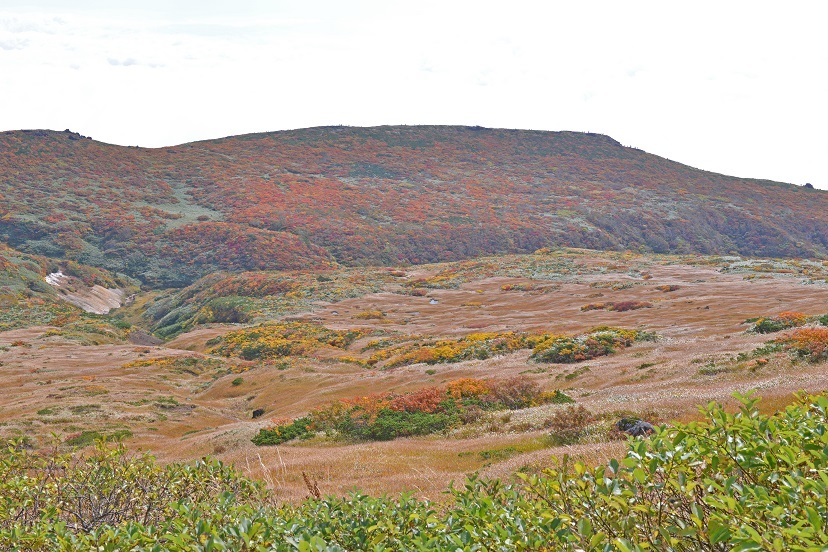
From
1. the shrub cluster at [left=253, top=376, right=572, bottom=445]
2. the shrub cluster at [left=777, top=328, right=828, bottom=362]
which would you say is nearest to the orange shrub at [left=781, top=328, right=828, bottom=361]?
the shrub cluster at [left=777, top=328, right=828, bottom=362]

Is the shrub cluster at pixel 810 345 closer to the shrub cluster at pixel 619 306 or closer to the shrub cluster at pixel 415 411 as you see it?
the shrub cluster at pixel 415 411

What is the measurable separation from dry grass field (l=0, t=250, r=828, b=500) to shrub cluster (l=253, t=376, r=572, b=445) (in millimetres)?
1045

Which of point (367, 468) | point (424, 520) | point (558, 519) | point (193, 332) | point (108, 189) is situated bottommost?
point (193, 332)

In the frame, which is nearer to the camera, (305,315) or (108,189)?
(305,315)

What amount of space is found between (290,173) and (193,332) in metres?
84.4

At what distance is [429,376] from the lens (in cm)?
3628

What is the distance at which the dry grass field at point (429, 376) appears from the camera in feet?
54.5

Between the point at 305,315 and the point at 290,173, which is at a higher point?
the point at 290,173

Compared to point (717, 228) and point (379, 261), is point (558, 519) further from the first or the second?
point (717, 228)

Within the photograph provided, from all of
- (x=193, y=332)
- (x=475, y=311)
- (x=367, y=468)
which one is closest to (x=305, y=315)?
(x=193, y=332)

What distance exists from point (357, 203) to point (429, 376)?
101195 mm

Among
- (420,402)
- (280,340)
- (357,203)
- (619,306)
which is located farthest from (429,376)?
(357,203)

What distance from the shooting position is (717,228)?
13838cm

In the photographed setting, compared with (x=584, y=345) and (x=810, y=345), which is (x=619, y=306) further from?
(x=810, y=345)
